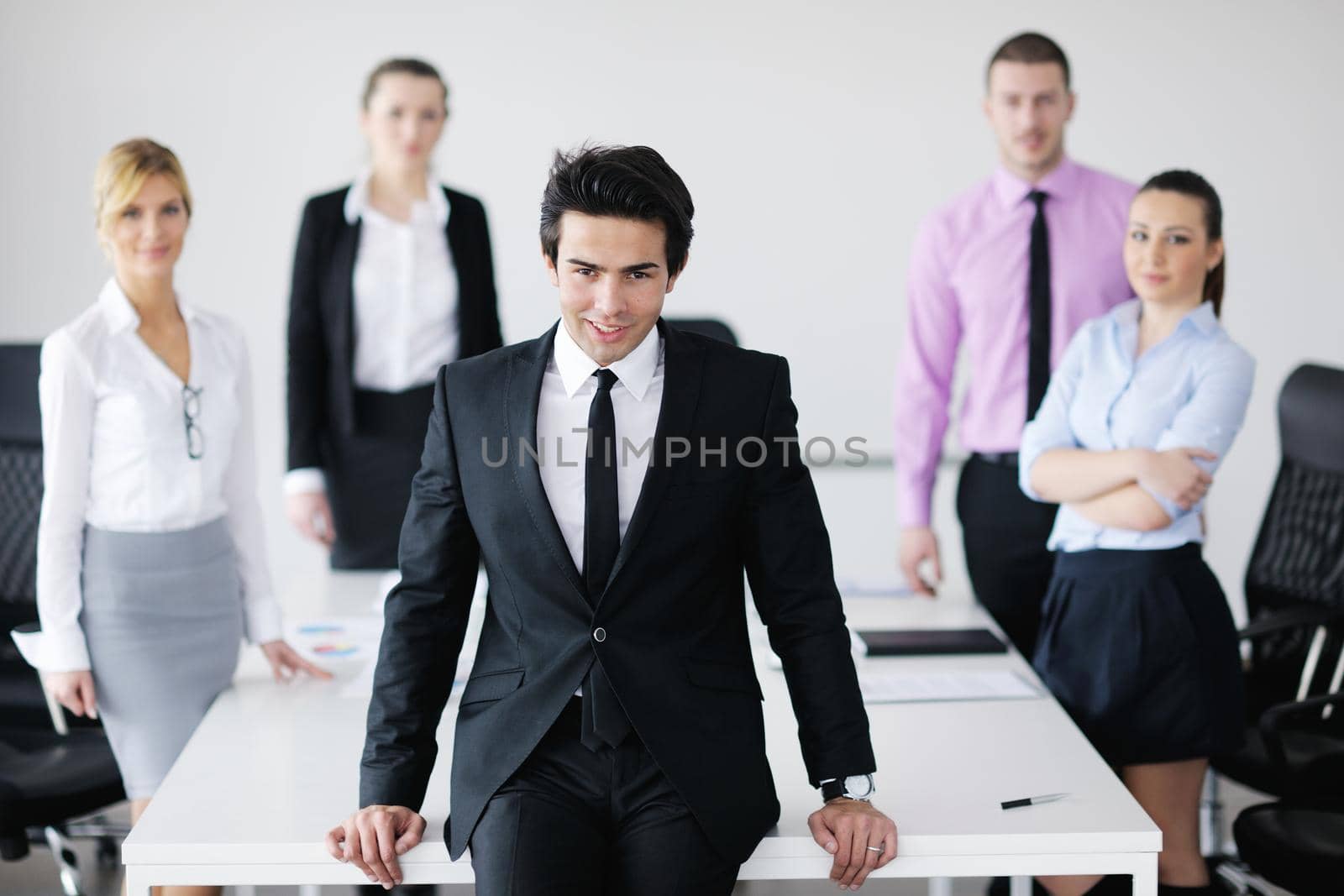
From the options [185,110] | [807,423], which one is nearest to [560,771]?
[807,423]

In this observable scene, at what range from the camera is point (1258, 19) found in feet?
14.6

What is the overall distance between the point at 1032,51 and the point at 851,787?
5.97ft

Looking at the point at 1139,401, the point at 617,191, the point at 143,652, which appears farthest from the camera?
the point at 1139,401

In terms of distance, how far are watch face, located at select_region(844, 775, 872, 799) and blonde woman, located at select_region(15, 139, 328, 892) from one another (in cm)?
101

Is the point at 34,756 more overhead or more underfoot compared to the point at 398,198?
more underfoot

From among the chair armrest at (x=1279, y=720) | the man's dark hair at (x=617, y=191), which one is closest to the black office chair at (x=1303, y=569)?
the chair armrest at (x=1279, y=720)

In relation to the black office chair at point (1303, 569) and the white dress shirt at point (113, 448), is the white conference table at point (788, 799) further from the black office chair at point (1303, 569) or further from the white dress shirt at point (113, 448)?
the black office chair at point (1303, 569)

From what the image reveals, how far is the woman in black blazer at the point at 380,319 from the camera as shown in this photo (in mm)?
3236

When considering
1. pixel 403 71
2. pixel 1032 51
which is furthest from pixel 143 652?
pixel 1032 51

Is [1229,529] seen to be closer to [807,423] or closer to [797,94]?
[807,423]

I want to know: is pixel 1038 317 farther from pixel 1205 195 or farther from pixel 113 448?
pixel 113 448

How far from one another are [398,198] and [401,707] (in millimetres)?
1856

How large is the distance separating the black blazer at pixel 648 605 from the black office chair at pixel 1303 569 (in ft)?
4.96

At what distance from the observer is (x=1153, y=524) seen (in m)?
2.42
